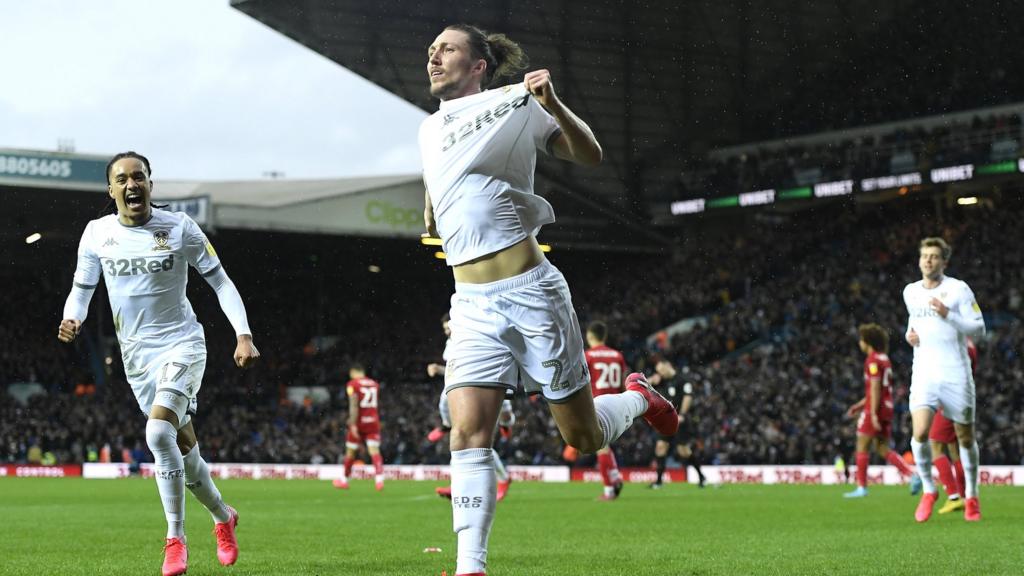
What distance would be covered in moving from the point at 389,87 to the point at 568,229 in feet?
28.7

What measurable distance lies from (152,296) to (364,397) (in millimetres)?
15412

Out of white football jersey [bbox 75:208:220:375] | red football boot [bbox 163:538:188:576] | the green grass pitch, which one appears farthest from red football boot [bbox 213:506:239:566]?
white football jersey [bbox 75:208:220:375]

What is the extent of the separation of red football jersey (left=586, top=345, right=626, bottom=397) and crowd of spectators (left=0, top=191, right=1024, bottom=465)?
41.6ft

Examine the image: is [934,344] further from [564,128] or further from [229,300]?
[564,128]

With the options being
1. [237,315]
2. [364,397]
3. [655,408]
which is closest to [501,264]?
[655,408]

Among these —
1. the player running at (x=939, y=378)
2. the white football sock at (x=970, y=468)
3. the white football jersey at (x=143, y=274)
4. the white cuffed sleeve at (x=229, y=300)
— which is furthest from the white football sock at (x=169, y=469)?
the white football sock at (x=970, y=468)

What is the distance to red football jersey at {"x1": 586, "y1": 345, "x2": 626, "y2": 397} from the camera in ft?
Answer: 50.9

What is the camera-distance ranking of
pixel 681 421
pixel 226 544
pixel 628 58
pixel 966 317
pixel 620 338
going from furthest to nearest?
pixel 620 338 < pixel 628 58 < pixel 681 421 < pixel 966 317 < pixel 226 544

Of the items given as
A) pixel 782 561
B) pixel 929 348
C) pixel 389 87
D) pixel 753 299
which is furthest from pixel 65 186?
pixel 782 561

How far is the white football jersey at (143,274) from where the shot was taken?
24.5ft

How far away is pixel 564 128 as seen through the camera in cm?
525

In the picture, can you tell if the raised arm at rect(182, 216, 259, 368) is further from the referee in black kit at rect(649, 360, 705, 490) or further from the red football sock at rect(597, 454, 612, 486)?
the referee in black kit at rect(649, 360, 705, 490)

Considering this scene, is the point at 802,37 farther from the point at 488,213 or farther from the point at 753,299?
the point at 488,213

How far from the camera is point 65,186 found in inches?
1334
